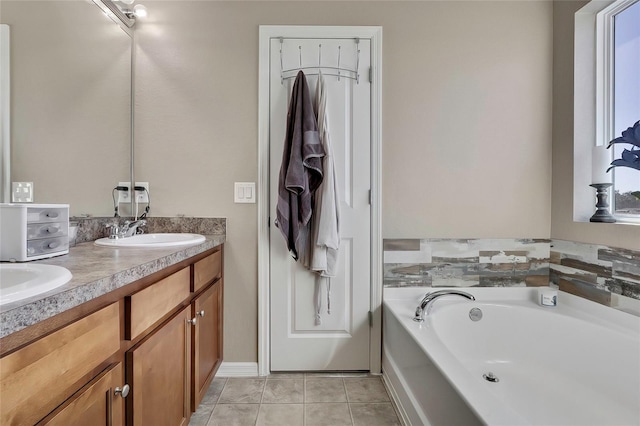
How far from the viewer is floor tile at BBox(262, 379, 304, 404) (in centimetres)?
157

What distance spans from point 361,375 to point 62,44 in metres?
2.28

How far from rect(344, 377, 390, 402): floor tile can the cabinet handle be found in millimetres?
1128

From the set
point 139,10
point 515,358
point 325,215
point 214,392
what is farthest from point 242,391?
point 139,10

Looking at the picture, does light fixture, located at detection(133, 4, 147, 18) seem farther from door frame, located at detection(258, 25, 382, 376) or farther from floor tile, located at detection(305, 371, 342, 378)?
floor tile, located at detection(305, 371, 342, 378)

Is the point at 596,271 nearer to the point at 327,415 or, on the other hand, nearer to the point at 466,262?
the point at 466,262

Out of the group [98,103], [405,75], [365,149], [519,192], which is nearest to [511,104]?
[519,192]

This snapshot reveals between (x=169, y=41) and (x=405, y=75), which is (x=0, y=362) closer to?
(x=169, y=41)

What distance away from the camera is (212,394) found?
1632 mm

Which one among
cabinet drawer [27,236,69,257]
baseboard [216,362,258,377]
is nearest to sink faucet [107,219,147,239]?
cabinet drawer [27,236,69,257]

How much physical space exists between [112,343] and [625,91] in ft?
8.51

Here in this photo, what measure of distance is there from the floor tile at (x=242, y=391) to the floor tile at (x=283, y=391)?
0.13 ft

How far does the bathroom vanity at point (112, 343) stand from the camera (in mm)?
547

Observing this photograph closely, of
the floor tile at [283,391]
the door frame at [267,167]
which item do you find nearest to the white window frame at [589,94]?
the door frame at [267,167]

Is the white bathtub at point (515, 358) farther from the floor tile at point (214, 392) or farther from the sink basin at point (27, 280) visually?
the sink basin at point (27, 280)
